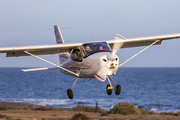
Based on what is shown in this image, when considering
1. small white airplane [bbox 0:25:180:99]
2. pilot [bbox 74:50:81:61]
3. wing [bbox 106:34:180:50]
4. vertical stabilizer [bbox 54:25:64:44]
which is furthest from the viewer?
vertical stabilizer [bbox 54:25:64:44]

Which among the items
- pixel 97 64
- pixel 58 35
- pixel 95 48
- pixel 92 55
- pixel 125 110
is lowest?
pixel 125 110

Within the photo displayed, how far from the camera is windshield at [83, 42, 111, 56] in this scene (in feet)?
48.1

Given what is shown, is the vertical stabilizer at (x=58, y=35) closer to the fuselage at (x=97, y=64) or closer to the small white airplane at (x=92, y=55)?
the small white airplane at (x=92, y=55)

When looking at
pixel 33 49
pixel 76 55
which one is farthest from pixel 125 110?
pixel 33 49

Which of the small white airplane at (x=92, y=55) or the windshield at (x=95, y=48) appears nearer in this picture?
the small white airplane at (x=92, y=55)

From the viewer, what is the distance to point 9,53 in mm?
17172

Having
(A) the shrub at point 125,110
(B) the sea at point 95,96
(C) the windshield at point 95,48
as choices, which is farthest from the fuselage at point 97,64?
(B) the sea at point 95,96

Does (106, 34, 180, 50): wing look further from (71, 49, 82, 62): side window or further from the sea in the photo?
the sea

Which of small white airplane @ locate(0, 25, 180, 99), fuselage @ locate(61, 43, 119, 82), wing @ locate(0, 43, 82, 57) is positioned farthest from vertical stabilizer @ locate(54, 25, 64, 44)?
fuselage @ locate(61, 43, 119, 82)

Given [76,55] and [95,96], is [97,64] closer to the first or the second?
[76,55]

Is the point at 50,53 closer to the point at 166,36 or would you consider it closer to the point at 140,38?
the point at 140,38

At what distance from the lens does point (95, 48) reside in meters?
14.8

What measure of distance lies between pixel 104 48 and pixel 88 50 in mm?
858

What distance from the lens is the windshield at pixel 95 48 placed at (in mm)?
14664
